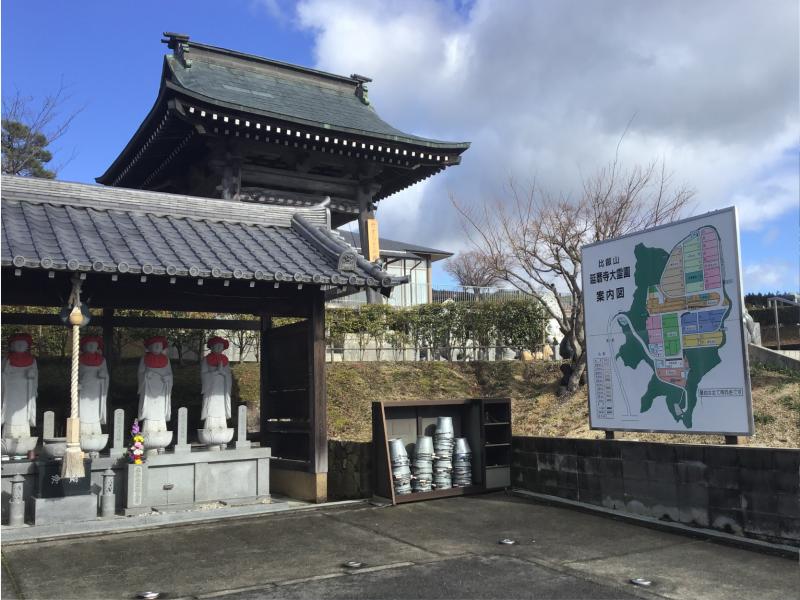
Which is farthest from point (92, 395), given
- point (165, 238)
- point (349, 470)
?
point (349, 470)

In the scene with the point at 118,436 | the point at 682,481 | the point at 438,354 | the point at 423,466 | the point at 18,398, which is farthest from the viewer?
the point at 438,354

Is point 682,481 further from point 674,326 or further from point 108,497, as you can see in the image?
point 108,497

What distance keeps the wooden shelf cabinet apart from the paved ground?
121 centimetres

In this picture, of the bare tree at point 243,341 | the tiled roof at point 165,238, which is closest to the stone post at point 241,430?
Answer: the tiled roof at point 165,238

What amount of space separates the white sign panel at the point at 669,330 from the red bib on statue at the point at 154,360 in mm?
5541

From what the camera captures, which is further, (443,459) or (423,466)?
(443,459)

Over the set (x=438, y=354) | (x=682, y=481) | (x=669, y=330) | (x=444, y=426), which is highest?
(x=438, y=354)

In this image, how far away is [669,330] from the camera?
734 cm

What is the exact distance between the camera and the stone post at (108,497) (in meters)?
7.73

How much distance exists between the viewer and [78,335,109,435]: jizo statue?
8.18 meters

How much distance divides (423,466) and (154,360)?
12.6ft

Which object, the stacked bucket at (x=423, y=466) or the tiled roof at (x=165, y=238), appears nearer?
the tiled roof at (x=165, y=238)

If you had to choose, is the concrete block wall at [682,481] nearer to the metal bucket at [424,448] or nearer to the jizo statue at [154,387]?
the metal bucket at [424,448]

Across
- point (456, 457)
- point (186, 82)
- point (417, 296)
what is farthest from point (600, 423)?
point (417, 296)
